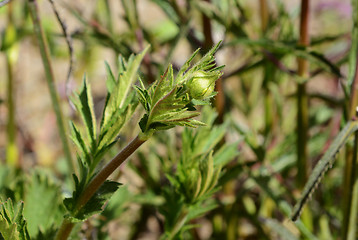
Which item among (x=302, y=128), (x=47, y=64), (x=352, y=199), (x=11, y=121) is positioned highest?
(x=11, y=121)

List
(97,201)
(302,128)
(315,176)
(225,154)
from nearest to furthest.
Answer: (97,201), (315,176), (225,154), (302,128)

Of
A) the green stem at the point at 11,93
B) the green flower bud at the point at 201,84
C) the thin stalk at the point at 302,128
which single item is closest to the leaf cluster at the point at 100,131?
the green flower bud at the point at 201,84

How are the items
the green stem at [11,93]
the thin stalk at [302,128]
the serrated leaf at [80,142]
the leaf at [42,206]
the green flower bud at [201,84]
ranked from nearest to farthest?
the green flower bud at [201,84], the serrated leaf at [80,142], the leaf at [42,206], the thin stalk at [302,128], the green stem at [11,93]

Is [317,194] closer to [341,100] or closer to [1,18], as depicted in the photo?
[341,100]

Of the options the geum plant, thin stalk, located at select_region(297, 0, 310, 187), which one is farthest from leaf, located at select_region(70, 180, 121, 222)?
thin stalk, located at select_region(297, 0, 310, 187)

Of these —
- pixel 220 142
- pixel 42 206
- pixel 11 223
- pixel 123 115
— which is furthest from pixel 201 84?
pixel 220 142

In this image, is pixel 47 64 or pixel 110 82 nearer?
pixel 110 82

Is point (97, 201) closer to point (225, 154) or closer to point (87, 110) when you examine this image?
point (87, 110)

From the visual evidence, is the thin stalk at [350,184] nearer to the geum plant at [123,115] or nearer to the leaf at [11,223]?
the geum plant at [123,115]

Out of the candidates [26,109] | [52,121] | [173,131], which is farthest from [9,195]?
[26,109]
